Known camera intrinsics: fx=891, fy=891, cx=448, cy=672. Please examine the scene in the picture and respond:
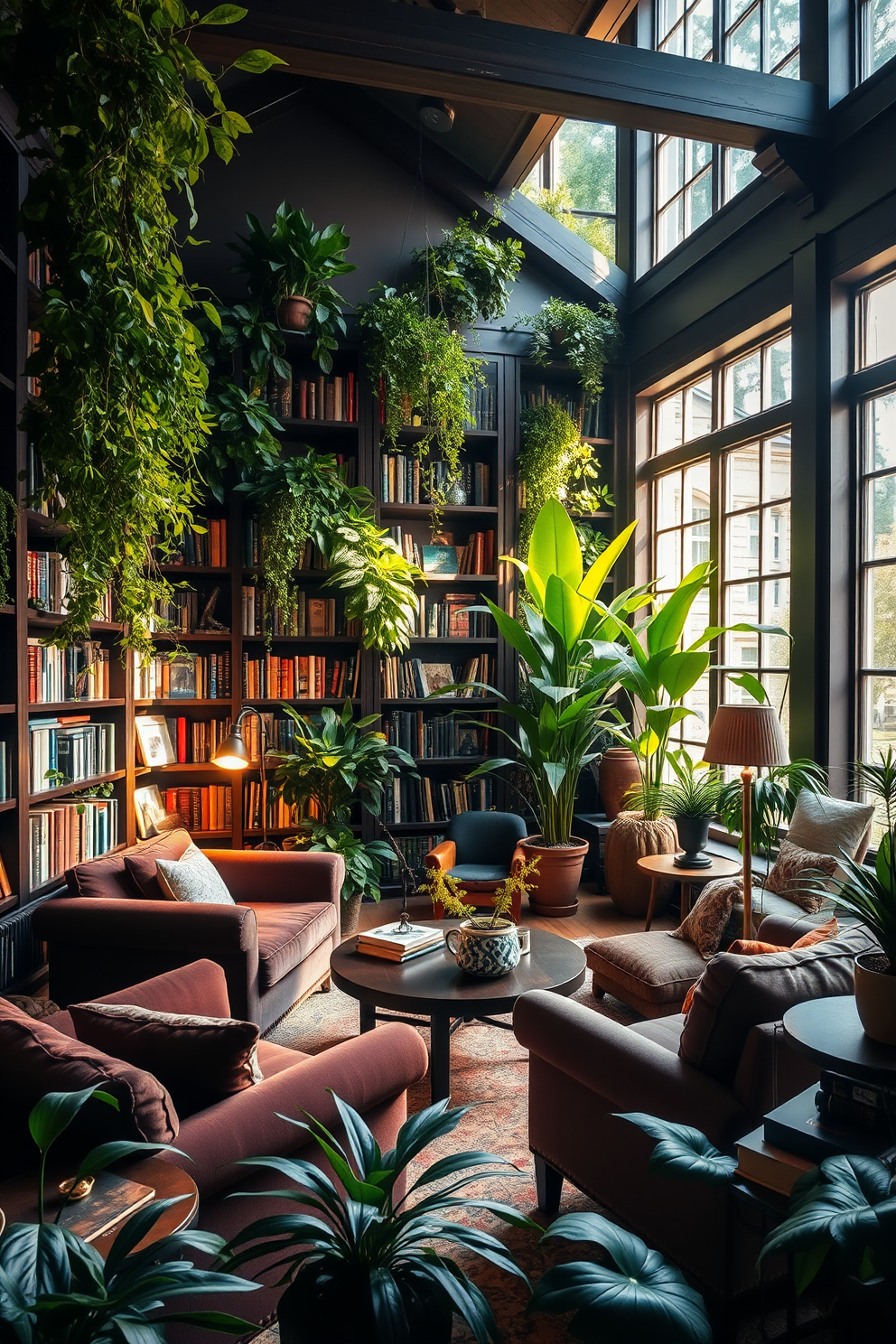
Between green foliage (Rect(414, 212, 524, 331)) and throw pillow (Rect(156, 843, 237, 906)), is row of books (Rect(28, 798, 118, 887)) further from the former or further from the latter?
green foliage (Rect(414, 212, 524, 331))

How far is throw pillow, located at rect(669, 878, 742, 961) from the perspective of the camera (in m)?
2.99

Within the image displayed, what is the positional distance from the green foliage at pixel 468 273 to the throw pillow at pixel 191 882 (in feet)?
11.0

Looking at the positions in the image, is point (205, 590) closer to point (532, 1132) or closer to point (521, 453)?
point (521, 453)

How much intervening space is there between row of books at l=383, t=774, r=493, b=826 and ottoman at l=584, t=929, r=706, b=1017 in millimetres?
2050

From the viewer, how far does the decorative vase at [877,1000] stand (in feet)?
4.35

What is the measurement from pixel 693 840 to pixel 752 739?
840mm

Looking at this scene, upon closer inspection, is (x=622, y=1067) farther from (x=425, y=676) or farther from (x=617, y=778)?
(x=425, y=676)

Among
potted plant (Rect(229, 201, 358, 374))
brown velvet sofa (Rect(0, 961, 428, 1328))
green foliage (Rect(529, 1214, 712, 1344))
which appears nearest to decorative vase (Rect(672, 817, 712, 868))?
brown velvet sofa (Rect(0, 961, 428, 1328))

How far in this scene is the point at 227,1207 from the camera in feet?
4.87

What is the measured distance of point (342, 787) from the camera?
4.43 m

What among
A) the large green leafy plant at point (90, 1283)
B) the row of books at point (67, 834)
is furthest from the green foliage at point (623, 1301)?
the row of books at point (67, 834)

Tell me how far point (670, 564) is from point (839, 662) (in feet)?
5.74

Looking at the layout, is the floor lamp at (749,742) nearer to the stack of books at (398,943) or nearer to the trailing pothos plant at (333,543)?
the stack of books at (398,943)

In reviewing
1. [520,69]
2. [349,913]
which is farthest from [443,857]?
[520,69]
